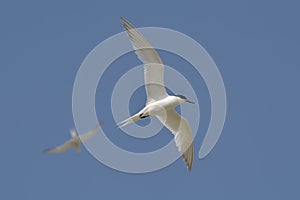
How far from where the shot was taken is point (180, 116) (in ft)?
93.7

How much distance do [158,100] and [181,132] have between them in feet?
5.72

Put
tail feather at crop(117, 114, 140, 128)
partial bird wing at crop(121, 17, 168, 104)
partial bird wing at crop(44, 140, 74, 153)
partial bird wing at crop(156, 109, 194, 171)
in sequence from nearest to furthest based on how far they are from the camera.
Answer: partial bird wing at crop(44, 140, 74, 153)
partial bird wing at crop(121, 17, 168, 104)
tail feather at crop(117, 114, 140, 128)
partial bird wing at crop(156, 109, 194, 171)

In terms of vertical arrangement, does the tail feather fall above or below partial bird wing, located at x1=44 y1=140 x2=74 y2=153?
above

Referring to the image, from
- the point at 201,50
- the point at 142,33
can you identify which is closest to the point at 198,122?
the point at 201,50

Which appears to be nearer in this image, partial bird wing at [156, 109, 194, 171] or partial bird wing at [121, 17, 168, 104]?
partial bird wing at [121, 17, 168, 104]

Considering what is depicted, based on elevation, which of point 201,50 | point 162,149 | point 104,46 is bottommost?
point 162,149

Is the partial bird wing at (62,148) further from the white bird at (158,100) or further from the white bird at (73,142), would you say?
the white bird at (158,100)

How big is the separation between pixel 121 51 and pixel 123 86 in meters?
1.30

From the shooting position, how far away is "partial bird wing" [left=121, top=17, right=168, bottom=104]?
26.5 m

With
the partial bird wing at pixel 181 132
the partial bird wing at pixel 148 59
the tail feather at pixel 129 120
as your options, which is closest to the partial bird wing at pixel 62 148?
the tail feather at pixel 129 120

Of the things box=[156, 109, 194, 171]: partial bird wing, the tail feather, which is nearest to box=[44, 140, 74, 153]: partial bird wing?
the tail feather

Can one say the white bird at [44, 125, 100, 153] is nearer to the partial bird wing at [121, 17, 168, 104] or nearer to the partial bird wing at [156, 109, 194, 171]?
the partial bird wing at [121, 17, 168, 104]

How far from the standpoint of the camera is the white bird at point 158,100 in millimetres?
26562

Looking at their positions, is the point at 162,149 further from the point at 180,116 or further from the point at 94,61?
the point at 94,61
